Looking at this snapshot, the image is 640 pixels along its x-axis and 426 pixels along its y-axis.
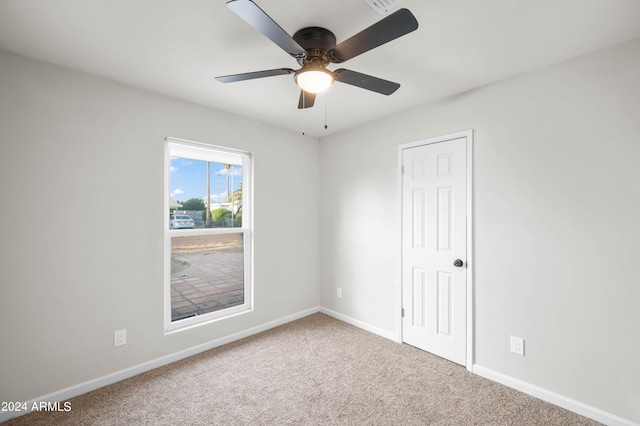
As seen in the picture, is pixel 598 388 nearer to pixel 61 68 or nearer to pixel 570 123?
pixel 570 123

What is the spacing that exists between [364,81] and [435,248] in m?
1.78

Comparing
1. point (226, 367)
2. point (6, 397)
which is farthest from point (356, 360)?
point (6, 397)

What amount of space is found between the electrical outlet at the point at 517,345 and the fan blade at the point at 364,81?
2.19 metres

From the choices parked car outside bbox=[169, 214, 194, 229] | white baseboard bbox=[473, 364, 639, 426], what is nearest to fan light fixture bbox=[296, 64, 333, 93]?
parked car outside bbox=[169, 214, 194, 229]

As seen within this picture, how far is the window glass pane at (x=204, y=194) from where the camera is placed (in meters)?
2.88

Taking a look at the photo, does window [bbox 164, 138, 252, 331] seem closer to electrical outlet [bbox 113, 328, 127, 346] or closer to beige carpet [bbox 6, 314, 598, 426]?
electrical outlet [bbox 113, 328, 127, 346]

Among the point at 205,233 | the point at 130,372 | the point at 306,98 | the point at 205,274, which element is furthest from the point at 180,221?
the point at 306,98

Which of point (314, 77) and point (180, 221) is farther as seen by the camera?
point (180, 221)

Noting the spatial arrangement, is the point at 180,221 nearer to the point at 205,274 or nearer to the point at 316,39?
the point at 205,274

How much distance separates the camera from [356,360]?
9.00 ft

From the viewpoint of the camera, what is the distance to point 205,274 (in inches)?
123

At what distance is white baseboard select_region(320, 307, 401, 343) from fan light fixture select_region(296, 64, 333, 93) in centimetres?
268

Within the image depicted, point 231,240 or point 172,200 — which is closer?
point 172,200

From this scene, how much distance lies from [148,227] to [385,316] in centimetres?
264
